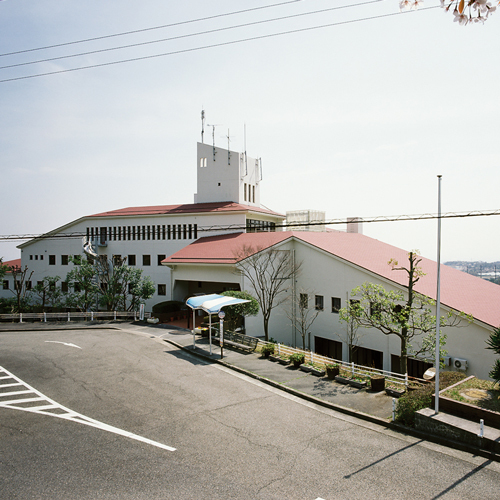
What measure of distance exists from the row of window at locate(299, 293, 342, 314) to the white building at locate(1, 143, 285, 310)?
961cm

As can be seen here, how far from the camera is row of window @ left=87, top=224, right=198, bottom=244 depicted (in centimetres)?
3447

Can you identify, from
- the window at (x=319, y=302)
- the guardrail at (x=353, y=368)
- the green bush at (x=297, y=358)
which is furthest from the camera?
the window at (x=319, y=302)

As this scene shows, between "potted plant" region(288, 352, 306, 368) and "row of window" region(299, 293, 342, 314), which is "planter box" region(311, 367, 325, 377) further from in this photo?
"row of window" region(299, 293, 342, 314)

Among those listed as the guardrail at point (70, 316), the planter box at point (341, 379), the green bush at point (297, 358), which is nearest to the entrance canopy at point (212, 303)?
the green bush at point (297, 358)

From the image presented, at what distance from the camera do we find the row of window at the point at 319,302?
23047 millimetres

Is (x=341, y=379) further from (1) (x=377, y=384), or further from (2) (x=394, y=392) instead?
(2) (x=394, y=392)

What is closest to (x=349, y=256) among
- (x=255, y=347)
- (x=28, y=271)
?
(x=255, y=347)

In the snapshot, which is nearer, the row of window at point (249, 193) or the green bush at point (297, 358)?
the green bush at point (297, 358)

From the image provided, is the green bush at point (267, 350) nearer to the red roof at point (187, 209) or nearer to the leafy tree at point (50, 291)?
the red roof at point (187, 209)

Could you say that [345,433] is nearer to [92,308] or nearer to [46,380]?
[46,380]

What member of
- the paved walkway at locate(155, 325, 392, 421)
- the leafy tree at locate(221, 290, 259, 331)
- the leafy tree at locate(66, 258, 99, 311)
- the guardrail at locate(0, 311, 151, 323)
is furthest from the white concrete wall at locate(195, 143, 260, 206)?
the paved walkway at locate(155, 325, 392, 421)

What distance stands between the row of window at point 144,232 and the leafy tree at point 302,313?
12.4 meters

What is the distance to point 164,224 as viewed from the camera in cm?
3538

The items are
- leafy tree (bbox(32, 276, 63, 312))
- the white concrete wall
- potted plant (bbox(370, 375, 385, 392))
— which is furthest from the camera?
the white concrete wall
